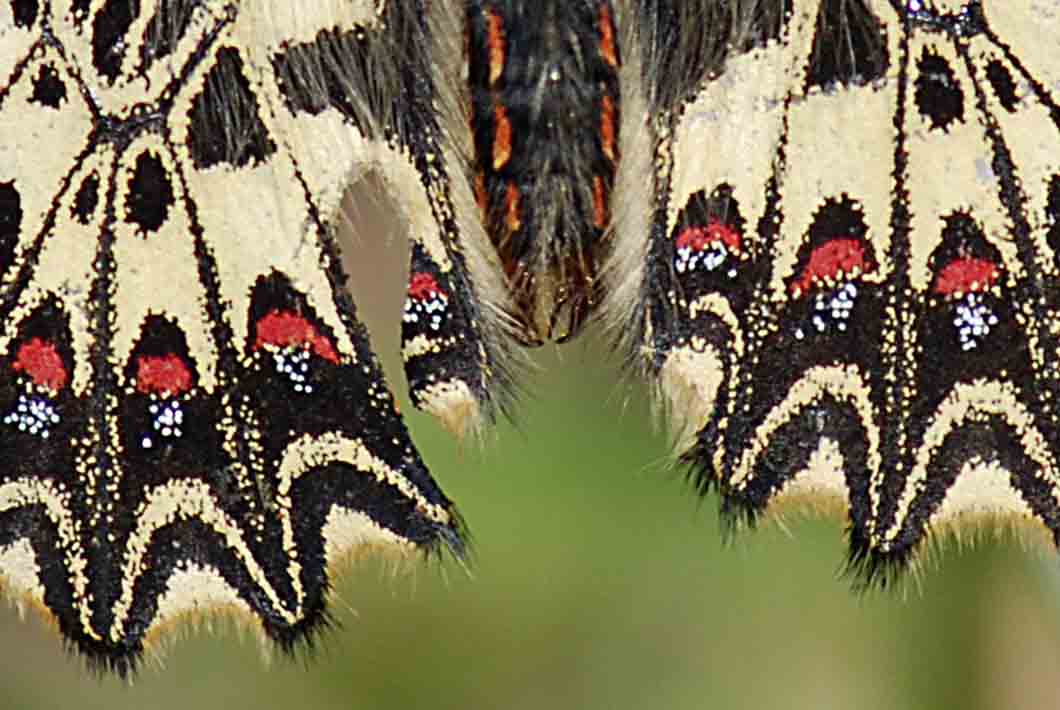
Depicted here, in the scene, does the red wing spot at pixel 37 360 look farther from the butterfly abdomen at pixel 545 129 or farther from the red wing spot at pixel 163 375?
the butterfly abdomen at pixel 545 129

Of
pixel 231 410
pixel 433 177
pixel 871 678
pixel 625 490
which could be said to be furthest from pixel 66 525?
pixel 871 678

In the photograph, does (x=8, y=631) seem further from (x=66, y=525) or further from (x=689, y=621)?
(x=689, y=621)

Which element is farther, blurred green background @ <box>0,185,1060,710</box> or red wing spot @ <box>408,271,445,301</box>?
blurred green background @ <box>0,185,1060,710</box>

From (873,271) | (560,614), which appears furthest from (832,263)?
(560,614)

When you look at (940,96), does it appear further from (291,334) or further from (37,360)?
(37,360)

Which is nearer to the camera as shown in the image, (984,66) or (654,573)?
(984,66)

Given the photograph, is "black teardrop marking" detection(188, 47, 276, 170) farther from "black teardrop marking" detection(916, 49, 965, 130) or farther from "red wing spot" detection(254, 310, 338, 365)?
"black teardrop marking" detection(916, 49, 965, 130)

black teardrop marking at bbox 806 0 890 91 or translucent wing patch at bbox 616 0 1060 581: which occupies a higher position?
black teardrop marking at bbox 806 0 890 91

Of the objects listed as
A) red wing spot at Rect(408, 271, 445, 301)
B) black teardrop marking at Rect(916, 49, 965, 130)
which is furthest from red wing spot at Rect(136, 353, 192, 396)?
black teardrop marking at Rect(916, 49, 965, 130)
